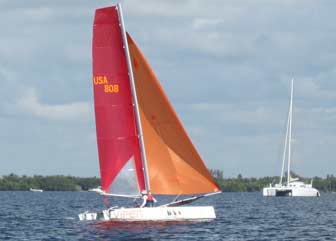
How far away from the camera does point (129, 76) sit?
2265 inches

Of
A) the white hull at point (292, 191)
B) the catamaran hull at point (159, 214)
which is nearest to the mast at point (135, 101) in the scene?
the catamaran hull at point (159, 214)

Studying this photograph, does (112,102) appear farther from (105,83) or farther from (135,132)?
(135,132)

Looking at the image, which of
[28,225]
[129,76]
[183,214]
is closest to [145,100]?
[129,76]

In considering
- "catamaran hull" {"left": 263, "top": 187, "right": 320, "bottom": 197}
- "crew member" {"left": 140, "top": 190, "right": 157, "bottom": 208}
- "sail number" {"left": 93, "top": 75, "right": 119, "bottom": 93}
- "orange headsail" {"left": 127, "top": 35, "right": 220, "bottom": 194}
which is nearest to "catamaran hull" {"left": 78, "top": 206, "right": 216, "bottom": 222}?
"orange headsail" {"left": 127, "top": 35, "right": 220, "bottom": 194}

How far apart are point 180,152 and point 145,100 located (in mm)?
3550

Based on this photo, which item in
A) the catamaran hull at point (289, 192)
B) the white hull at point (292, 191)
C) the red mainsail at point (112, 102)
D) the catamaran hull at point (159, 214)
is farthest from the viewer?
the white hull at point (292, 191)

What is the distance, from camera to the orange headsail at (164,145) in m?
57.6

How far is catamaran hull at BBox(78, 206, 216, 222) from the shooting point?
55.1 metres

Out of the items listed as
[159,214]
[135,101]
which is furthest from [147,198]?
[135,101]

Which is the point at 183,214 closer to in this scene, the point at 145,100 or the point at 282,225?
the point at 145,100

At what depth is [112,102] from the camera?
190 ft

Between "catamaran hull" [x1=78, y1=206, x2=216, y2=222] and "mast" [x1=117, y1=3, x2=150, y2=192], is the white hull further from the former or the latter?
"catamaran hull" [x1=78, y1=206, x2=216, y2=222]

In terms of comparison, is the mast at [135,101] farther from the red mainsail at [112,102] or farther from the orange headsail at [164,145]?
the orange headsail at [164,145]

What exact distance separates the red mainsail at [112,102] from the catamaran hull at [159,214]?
273cm
